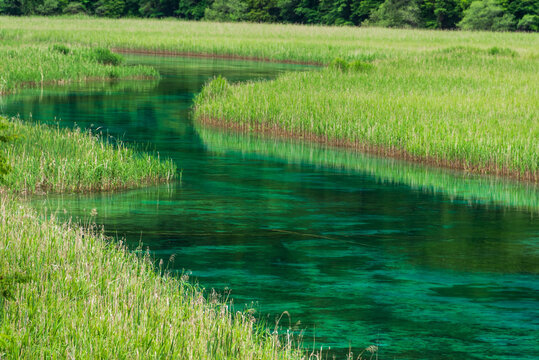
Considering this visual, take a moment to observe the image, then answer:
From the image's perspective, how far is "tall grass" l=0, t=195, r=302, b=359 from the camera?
23.6 feet

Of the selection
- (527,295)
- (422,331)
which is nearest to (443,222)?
(527,295)

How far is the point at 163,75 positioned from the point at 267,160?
23.1m

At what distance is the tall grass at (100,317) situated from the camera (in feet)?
23.6

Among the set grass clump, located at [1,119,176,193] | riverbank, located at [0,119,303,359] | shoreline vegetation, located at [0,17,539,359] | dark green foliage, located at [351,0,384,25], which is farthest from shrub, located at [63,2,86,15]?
riverbank, located at [0,119,303,359]

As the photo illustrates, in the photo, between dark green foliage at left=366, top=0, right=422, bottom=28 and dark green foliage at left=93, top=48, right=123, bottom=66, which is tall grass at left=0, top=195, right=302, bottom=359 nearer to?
dark green foliage at left=93, top=48, right=123, bottom=66

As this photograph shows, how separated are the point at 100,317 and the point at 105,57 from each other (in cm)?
3674

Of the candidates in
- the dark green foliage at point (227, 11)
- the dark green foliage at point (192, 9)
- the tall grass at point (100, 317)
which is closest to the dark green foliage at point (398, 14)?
the dark green foliage at point (227, 11)

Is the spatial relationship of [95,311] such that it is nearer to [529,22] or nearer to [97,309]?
[97,309]

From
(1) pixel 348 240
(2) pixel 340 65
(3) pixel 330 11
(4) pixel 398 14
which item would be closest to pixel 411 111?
(1) pixel 348 240

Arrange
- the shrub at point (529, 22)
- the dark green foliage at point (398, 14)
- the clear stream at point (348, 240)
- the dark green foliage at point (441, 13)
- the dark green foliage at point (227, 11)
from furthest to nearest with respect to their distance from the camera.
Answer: the dark green foliage at point (227, 11) → the dark green foliage at point (398, 14) → the dark green foliage at point (441, 13) → the shrub at point (529, 22) → the clear stream at point (348, 240)

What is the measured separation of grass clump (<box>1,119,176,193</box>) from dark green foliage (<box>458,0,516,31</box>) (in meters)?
62.2

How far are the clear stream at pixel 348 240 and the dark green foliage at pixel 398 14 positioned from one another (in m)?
61.3

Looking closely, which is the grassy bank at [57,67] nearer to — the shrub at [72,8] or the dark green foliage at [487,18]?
the dark green foliage at [487,18]

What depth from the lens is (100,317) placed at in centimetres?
761
